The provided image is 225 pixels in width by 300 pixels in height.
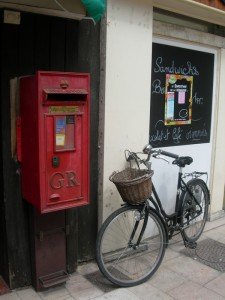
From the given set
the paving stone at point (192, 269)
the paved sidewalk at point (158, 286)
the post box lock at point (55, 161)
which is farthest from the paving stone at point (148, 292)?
the post box lock at point (55, 161)

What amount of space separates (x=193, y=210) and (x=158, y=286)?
1253mm

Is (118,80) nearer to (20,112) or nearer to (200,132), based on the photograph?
(20,112)

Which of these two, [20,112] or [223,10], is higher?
[223,10]

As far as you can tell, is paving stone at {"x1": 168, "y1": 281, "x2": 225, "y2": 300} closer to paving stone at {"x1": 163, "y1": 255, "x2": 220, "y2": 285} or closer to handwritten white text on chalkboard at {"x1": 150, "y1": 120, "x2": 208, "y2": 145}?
paving stone at {"x1": 163, "y1": 255, "x2": 220, "y2": 285}

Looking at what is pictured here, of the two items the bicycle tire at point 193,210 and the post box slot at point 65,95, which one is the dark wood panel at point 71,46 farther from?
the bicycle tire at point 193,210

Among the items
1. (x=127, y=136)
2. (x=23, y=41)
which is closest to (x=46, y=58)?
(x=23, y=41)

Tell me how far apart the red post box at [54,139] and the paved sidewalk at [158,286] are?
929 mm

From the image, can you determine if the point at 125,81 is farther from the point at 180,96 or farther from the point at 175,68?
the point at 180,96

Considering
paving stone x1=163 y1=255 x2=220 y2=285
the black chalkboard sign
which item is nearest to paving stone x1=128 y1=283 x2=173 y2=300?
paving stone x1=163 y1=255 x2=220 y2=285

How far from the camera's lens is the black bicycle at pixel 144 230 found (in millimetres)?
3631

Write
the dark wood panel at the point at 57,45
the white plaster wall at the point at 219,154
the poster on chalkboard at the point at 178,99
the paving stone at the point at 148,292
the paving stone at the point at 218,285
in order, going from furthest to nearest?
1. the white plaster wall at the point at 219,154
2. the poster on chalkboard at the point at 178,99
3. the paving stone at the point at 218,285
4. the paving stone at the point at 148,292
5. the dark wood panel at the point at 57,45

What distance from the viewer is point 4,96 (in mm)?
3145

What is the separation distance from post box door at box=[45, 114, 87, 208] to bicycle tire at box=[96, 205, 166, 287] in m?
0.55

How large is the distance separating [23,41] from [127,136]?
1543 millimetres
